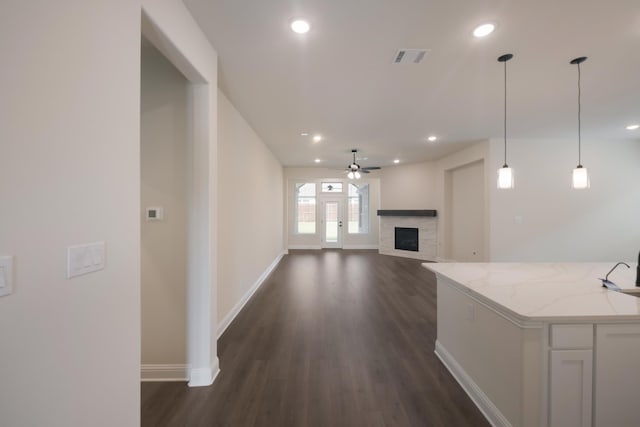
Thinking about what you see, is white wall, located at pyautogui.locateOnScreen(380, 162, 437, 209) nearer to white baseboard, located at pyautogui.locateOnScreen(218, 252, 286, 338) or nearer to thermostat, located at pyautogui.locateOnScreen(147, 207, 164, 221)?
white baseboard, located at pyautogui.locateOnScreen(218, 252, 286, 338)

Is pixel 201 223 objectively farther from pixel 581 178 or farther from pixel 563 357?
pixel 581 178

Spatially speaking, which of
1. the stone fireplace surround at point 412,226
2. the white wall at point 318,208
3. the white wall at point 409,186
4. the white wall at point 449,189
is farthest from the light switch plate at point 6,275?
the white wall at point 409,186

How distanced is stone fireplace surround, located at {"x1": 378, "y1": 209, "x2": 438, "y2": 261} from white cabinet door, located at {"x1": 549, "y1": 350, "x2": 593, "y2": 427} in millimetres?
6149

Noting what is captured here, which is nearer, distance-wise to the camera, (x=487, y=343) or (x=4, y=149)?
(x=4, y=149)

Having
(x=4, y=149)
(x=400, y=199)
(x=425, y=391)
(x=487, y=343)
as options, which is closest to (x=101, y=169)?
(x=4, y=149)

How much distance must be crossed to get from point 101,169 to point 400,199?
795 centimetres

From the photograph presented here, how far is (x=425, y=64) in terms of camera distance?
97.8 inches

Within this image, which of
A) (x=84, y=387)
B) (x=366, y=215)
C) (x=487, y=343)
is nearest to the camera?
(x=84, y=387)

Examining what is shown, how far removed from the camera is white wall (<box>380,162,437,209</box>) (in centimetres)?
752

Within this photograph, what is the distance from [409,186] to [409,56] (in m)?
6.00

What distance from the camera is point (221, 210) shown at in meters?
2.94

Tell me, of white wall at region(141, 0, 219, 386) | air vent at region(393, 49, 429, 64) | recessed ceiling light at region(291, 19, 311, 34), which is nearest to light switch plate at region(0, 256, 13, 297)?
white wall at region(141, 0, 219, 386)

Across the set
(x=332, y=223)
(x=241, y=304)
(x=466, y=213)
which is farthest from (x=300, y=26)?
(x=332, y=223)

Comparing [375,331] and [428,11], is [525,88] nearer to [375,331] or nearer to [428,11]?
[428,11]
